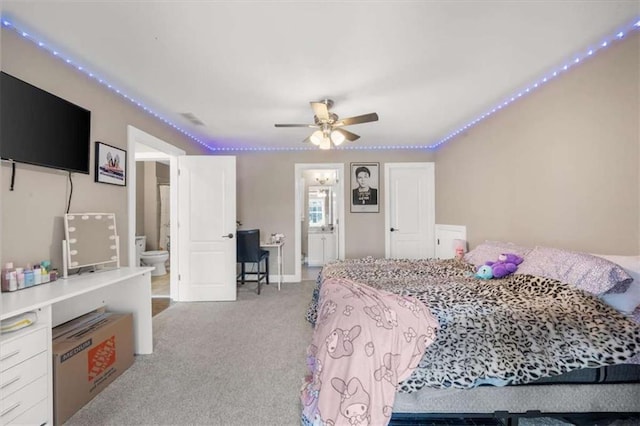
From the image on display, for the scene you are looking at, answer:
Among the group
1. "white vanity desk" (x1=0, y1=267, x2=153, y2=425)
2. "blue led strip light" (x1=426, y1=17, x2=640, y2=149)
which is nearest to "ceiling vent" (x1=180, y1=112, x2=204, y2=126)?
"white vanity desk" (x1=0, y1=267, x2=153, y2=425)

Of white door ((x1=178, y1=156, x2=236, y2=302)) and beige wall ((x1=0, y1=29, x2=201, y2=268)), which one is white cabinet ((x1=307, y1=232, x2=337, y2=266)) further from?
beige wall ((x1=0, y1=29, x2=201, y2=268))

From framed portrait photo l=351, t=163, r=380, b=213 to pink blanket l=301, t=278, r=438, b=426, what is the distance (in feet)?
10.8

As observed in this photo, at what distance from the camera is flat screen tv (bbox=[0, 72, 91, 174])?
152cm

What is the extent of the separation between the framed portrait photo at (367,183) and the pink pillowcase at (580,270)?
9.27 ft

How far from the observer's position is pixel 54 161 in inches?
70.7

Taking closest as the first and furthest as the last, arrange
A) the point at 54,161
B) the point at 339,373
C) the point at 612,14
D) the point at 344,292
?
the point at 339,373 < the point at 612,14 < the point at 344,292 < the point at 54,161

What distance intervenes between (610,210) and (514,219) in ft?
2.85

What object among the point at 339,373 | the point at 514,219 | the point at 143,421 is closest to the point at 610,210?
the point at 514,219

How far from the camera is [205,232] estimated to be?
3.68 m

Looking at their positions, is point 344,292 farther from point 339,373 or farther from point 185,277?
point 185,277

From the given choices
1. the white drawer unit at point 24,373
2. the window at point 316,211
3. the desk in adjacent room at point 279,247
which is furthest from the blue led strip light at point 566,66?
the white drawer unit at point 24,373

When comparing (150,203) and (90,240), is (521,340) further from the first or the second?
(150,203)

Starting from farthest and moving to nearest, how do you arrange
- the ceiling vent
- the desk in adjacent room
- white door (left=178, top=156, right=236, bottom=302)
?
the desk in adjacent room < white door (left=178, top=156, right=236, bottom=302) < the ceiling vent

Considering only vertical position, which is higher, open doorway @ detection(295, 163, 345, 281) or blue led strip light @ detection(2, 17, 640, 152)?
blue led strip light @ detection(2, 17, 640, 152)
